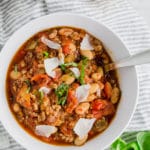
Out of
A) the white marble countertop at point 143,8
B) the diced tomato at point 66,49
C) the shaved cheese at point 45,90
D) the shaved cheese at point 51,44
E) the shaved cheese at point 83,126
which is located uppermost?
the white marble countertop at point 143,8

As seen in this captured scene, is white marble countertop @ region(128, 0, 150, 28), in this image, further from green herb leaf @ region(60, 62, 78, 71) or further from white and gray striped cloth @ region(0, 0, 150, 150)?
green herb leaf @ region(60, 62, 78, 71)

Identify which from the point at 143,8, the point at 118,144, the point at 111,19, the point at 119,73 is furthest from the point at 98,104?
the point at 143,8

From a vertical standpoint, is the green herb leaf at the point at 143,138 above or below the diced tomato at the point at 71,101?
below

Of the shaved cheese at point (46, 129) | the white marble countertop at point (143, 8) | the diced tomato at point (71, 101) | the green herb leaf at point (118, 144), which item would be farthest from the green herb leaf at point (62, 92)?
the white marble countertop at point (143, 8)

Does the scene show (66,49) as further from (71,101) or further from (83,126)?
(83,126)

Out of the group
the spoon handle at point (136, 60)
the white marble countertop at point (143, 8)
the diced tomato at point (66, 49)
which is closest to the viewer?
the spoon handle at point (136, 60)

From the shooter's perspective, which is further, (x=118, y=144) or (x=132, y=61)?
(x=118, y=144)

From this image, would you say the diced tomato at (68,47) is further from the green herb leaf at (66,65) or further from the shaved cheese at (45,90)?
the shaved cheese at (45,90)

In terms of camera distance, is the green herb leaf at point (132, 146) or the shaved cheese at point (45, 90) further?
the green herb leaf at point (132, 146)
